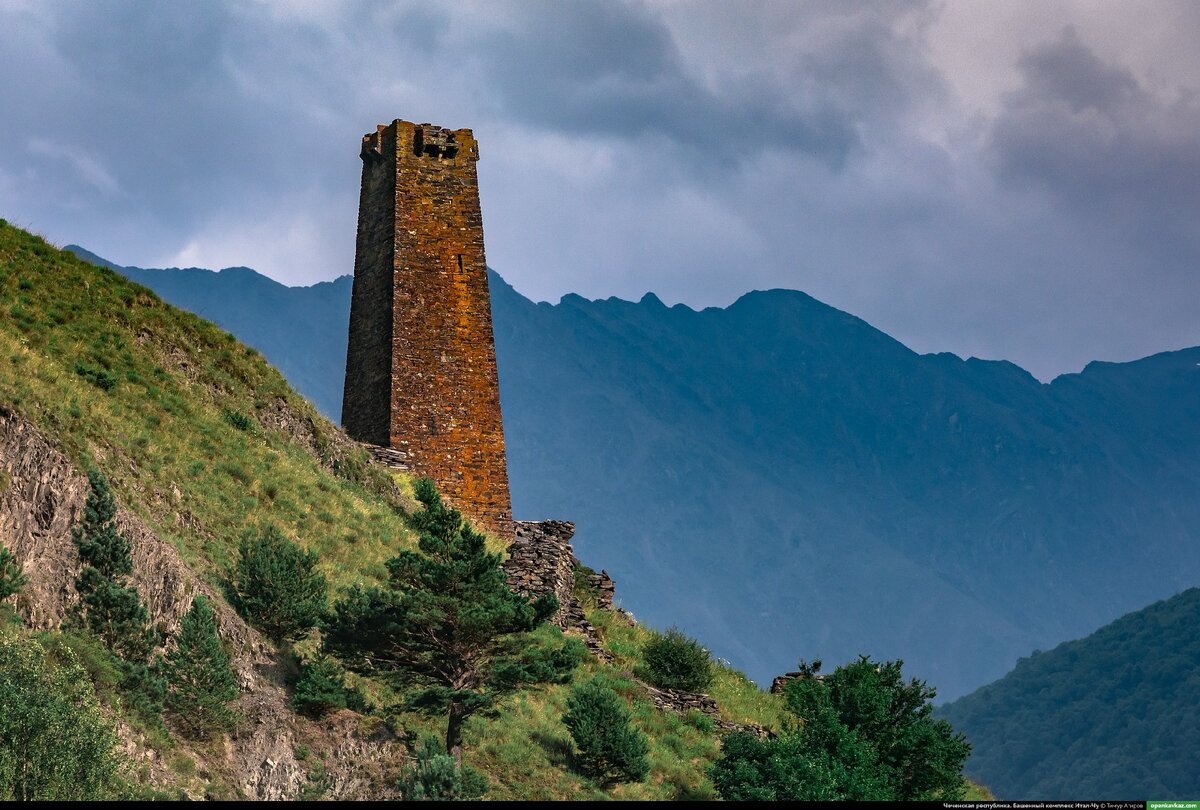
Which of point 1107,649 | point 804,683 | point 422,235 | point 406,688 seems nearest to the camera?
point 406,688

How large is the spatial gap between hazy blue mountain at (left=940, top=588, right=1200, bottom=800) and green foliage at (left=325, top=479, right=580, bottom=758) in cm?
14861

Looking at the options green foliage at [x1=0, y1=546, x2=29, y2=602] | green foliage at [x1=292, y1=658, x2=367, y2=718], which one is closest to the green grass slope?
green foliage at [x1=0, y1=546, x2=29, y2=602]

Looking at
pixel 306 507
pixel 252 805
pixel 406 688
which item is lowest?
pixel 252 805

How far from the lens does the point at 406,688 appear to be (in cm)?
2367

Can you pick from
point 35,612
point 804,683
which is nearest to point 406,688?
→ point 35,612

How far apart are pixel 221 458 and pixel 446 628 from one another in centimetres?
1109

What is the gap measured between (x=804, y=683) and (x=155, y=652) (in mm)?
17476

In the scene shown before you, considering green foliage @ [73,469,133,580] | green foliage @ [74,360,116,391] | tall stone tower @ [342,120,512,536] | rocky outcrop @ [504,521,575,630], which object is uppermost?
tall stone tower @ [342,120,512,536]

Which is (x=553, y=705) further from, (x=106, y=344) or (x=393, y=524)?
(x=106, y=344)

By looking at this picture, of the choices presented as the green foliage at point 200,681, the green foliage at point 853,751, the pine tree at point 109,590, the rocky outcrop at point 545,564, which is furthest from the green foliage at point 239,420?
the green foliage at point 853,751

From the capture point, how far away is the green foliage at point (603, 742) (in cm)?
2577

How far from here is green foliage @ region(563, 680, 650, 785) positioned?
25.8 meters

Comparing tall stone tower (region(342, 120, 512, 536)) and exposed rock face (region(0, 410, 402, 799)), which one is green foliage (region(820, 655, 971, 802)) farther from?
tall stone tower (region(342, 120, 512, 536))

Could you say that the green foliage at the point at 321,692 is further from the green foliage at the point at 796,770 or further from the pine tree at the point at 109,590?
the green foliage at the point at 796,770
